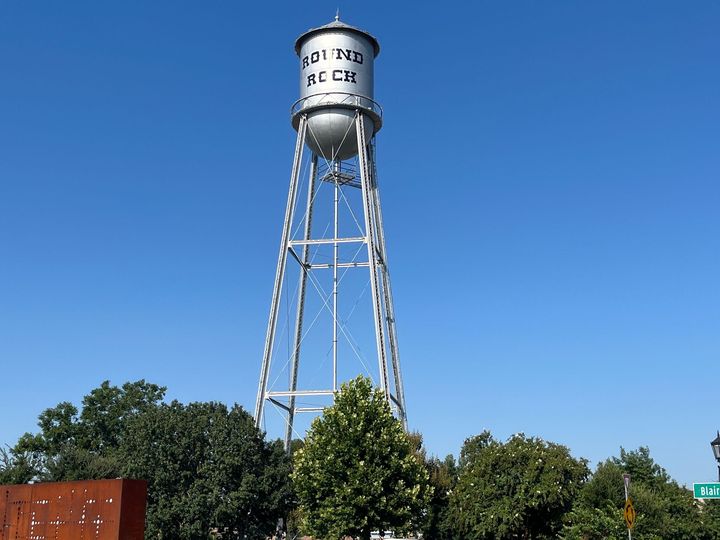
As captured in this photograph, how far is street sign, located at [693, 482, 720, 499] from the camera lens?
2023 centimetres

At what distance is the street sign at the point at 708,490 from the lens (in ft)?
66.4

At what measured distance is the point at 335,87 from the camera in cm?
4572

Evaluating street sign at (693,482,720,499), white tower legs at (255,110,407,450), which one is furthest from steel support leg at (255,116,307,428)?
street sign at (693,482,720,499)

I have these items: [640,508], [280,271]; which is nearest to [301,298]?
[280,271]

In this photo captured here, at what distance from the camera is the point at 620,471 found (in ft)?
151

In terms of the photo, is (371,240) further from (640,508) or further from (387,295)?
(640,508)

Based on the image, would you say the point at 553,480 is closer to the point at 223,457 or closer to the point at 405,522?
the point at 405,522

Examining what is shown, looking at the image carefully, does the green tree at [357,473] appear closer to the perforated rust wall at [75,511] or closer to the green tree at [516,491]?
the green tree at [516,491]

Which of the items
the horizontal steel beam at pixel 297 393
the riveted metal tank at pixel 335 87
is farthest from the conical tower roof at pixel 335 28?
the horizontal steel beam at pixel 297 393

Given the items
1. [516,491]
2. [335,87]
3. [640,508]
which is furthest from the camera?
[335,87]

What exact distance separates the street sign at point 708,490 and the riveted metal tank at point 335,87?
2986 cm

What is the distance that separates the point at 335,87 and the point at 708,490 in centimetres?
3113

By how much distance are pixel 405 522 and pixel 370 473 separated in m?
3.02

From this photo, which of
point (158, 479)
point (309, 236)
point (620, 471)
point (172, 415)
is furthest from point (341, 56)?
point (620, 471)
